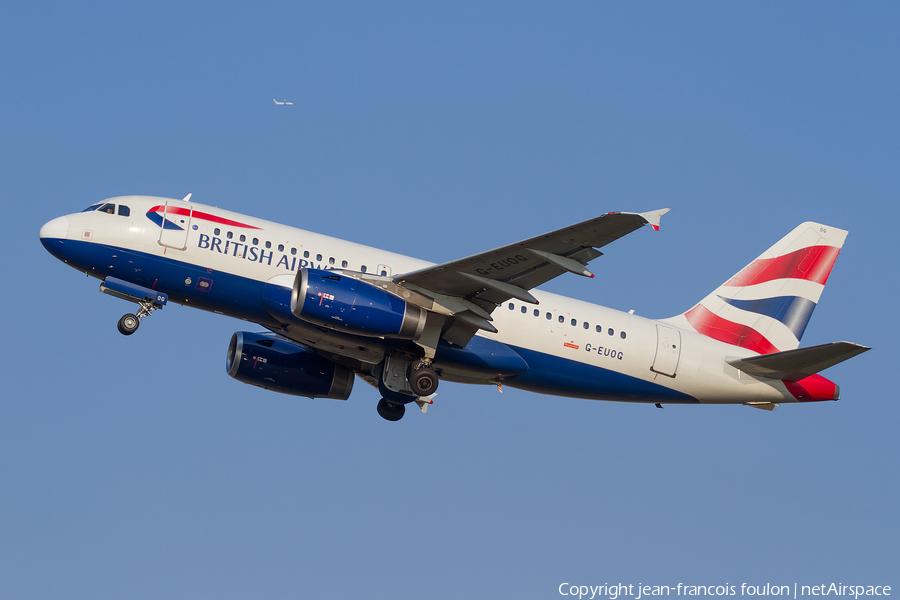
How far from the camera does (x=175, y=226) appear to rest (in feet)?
93.5

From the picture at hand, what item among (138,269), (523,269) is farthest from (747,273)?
(138,269)

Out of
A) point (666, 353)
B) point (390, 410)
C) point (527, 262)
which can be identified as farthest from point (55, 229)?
point (666, 353)

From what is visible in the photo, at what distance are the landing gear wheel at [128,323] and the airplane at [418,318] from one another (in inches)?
1.6

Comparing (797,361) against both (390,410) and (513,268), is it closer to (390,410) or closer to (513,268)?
(513,268)

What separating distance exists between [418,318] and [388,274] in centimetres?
237

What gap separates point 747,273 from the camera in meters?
35.1

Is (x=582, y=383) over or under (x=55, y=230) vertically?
under

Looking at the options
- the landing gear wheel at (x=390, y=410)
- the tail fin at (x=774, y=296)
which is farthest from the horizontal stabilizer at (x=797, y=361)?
the landing gear wheel at (x=390, y=410)

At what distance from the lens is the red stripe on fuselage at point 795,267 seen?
3488 centimetres

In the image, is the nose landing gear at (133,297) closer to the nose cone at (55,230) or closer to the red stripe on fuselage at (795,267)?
the nose cone at (55,230)

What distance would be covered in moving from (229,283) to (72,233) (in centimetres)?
482

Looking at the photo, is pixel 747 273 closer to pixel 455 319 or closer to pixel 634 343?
pixel 634 343

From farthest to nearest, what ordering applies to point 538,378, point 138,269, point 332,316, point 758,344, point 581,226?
point 758,344 < point 538,378 < point 138,269 < point 332,316 < point 581,226

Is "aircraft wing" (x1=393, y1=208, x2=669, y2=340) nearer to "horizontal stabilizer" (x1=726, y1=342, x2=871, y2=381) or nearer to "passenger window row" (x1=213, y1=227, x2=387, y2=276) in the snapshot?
A: "passenger window row" (x1=213, y1=227, x2=387, y2=276)
